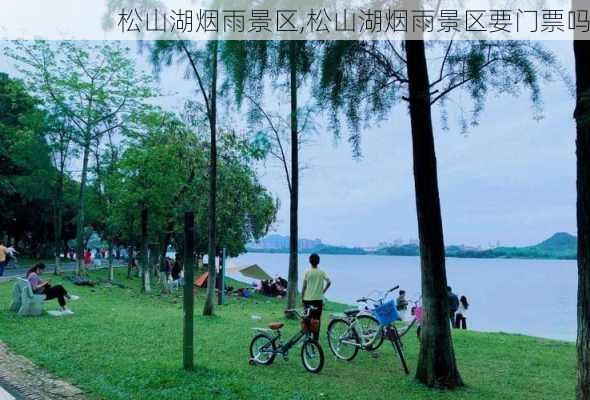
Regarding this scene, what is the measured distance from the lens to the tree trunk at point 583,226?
448 cm

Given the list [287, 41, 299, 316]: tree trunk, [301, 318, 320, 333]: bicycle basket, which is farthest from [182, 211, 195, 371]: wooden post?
[287, 41, 299, 316]: tree trunk

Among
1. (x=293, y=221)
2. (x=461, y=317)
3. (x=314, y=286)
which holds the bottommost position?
(x=461, y=317)

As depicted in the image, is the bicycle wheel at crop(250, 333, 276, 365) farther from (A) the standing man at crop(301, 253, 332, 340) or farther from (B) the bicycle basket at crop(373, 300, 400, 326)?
(B) the bicycle basket at crop(373, 300, 400, 326)

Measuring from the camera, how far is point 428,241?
6613 mm

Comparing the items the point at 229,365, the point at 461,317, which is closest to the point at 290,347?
the point at 229,365

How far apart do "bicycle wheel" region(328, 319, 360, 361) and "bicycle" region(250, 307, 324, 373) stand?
82 cm

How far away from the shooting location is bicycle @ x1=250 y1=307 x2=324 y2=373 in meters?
6.98

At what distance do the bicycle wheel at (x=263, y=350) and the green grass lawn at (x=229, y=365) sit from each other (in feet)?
0.45

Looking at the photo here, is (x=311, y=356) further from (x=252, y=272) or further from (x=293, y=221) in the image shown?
(x=252, y=272)

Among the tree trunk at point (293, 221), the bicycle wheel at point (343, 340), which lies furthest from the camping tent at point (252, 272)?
the bicycle wheel at point (343, 340)

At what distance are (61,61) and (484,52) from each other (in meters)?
19.1

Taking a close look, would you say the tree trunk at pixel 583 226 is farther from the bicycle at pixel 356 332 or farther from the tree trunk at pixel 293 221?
the tree trunk at pixel 293 221

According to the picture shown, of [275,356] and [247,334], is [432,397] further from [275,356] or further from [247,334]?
[247,334]

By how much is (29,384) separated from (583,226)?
587 cm
